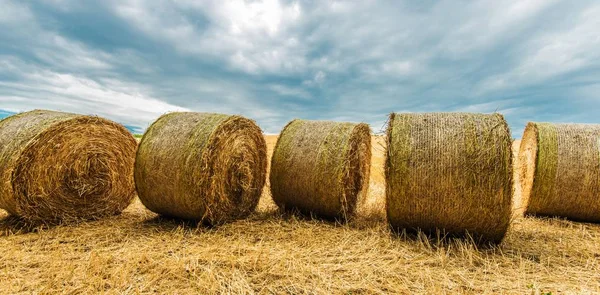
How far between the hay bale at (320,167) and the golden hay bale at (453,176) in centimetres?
107

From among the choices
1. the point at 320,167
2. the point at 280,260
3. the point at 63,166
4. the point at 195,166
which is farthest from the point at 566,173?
the point at 63,166

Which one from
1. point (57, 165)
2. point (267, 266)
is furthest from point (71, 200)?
point (267, 266)

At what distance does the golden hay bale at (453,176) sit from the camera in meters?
4.63

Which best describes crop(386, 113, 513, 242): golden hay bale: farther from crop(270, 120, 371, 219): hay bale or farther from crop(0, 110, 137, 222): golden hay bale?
crop(0, 110, 137, 222): golden hay bale

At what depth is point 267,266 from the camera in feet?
13.2

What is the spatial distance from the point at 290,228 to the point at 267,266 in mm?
1776

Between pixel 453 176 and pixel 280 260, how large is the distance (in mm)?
2229

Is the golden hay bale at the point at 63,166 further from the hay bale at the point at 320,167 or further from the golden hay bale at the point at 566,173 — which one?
the golden hay bale at the point at 566,173

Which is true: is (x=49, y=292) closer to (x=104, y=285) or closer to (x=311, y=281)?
(x=104, y=285)

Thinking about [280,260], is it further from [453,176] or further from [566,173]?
[566,173]

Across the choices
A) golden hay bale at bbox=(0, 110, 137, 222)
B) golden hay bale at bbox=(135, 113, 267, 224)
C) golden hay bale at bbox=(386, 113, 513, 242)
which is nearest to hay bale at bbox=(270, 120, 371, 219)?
golden hay bale at bbox=(135, 113, 267, 224)

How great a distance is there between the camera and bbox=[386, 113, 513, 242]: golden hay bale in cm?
463

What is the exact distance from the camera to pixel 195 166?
17.1 ft

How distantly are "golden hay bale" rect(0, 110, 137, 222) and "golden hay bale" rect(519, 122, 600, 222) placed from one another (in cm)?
708
